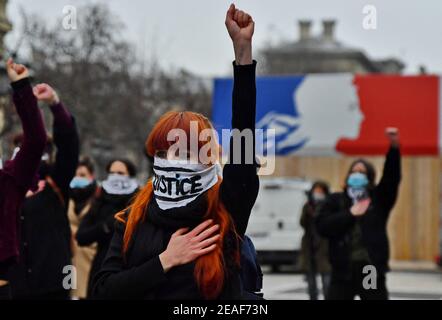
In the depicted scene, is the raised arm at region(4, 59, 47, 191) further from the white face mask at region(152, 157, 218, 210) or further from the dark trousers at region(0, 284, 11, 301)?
the white face mask at region(152, 157, 218, 210)

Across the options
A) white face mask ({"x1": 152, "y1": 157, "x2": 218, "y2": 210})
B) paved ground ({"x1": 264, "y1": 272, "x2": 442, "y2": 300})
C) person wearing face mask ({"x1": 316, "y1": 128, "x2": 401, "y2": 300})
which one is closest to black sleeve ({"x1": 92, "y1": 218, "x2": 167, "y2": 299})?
white face mask ({"x1": 152, "y1": 157, "x2": 218, "y2": 210})

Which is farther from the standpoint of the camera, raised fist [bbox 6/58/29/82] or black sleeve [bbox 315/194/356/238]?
black sleeve [bbox 315/194/356/238]

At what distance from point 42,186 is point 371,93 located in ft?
43.8

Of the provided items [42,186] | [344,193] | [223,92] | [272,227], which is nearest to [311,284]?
[344,193]

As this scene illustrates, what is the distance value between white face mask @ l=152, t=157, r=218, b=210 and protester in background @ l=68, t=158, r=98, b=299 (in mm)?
5278

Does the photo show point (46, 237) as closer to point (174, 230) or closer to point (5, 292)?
point (5, 292)

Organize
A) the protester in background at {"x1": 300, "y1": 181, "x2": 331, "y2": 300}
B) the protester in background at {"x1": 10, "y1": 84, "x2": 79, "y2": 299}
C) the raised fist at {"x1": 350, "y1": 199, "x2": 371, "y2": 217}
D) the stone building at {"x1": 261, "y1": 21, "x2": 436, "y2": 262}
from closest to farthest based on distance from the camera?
the protester in background at {"x1": 10, "y1": 84, "x2": 79, "y2": 299} < the raised fist at {"x1": 350, "y1": 199, "x2": 371, "y2": 217} < the protester in background at {"x1": 300, "y1": 181, "x2": 331, "y2": 300} < the stone building at {"x1": 261, "y1": 21, "x2": 436, "y2": 262}

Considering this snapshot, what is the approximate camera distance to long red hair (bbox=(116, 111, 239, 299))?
351 centimetres

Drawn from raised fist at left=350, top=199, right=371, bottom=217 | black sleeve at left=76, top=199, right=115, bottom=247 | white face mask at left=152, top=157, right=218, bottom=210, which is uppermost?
white face mask at left=152, top=157, right=218, bottom=210

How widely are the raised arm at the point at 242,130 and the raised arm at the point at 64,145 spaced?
2.84 m
